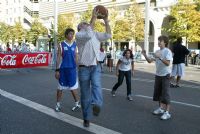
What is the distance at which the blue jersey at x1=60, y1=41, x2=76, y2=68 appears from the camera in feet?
28.7

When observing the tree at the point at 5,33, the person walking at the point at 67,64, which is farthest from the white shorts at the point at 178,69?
the tree at the point at 5,33

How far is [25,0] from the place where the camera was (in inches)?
3349

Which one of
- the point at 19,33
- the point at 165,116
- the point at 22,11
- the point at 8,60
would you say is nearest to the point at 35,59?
the point at 8,60

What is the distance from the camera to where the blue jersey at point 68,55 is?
8.76 m

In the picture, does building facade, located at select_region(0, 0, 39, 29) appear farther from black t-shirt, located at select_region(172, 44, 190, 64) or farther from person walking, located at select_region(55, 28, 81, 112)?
person walking, located at select_region(55, 28, 81, 112)

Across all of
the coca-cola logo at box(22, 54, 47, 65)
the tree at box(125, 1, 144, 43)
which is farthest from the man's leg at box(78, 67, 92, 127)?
the tree at box(125, 1, 144, 43)

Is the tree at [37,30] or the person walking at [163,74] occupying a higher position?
the tree at [37,30]

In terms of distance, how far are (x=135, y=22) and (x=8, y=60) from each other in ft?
93.1

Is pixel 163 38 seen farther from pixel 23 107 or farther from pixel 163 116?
pixel 23 107

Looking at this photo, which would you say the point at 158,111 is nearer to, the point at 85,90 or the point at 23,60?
the point at 85,90

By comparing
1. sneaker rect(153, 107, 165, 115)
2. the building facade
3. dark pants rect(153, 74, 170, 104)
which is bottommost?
sneaker rect(153, 107, 165, 115)

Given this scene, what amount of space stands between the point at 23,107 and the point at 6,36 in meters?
72.3

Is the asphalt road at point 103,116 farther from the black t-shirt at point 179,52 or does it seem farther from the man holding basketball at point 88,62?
the black t-shirt at point 179,52

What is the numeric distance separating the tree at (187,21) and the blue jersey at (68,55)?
2980cm
